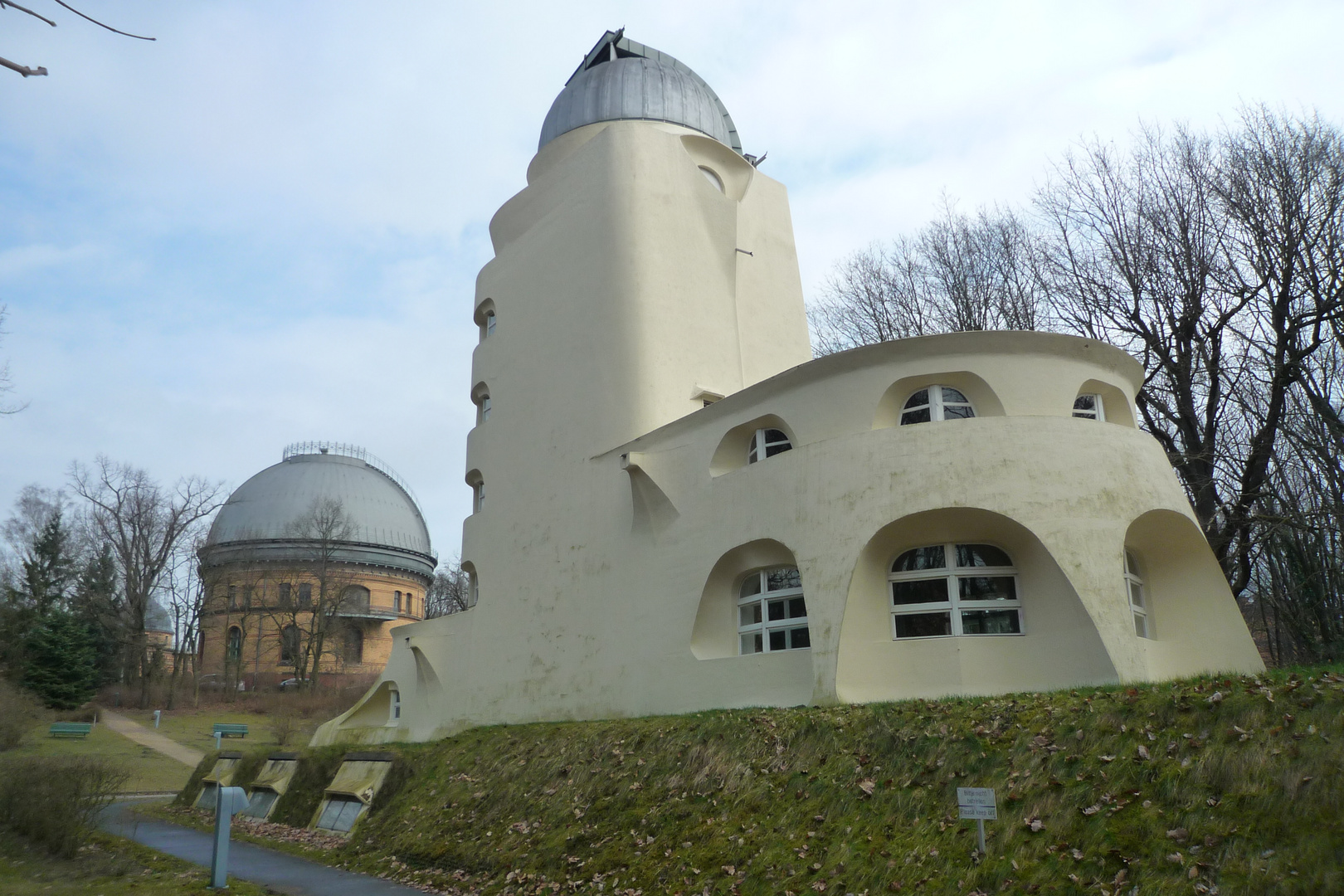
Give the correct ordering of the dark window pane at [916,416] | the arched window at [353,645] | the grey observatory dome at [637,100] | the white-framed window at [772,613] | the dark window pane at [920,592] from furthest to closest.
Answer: the arched window at [353,645] < the grey observatory dome at [637,100] < the white-framed window at [772,613] < the dark window pane at [916,416] < the dark window pane at [920,592]

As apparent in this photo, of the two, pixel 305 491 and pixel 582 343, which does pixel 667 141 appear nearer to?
pixel 582 343

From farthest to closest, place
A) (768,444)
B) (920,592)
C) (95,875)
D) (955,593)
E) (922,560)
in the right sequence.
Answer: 1. (768,444)
2. (922,560)
3. (920,592)
4. (955,593)
5. (95,875)

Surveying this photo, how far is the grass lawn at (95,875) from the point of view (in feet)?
34.4

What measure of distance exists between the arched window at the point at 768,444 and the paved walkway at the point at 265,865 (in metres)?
8.91

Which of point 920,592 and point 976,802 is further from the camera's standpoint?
point 920,592

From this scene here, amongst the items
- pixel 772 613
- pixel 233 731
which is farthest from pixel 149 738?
pixel 772 613

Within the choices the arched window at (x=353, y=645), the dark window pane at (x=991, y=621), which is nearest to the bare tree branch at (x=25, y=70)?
the dark window pane at (x=991, y=621)

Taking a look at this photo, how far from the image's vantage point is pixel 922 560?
48.0 feet

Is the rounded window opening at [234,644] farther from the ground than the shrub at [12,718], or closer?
farther from the ground

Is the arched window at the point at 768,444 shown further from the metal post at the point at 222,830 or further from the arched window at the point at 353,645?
the arched window at the point at 353,645

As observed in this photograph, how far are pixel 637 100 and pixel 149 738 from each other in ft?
98.3

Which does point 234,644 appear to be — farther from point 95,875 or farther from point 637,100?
point 95,875

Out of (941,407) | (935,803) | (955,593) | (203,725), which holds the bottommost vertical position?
(203,725)

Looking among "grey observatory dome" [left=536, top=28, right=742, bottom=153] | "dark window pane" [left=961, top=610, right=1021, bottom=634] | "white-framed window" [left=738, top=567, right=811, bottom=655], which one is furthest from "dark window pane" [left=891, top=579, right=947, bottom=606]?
"grey observatory dome" [left=536, top=28, right=742, bottom=153]
